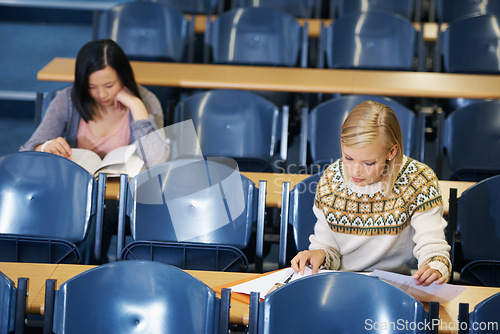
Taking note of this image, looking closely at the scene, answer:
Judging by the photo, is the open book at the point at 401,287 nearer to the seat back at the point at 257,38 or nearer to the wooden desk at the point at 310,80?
the wooden desk at the point at 310,80

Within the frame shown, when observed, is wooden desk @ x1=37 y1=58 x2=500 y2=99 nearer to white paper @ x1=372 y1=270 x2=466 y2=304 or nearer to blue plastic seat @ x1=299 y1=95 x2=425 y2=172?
blue plastic seat @ x1=299 y1=95 x2=425 y2=172

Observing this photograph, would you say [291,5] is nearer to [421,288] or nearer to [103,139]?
[103,139]

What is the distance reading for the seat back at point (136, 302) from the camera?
5.73 ft

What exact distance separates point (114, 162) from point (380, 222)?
3.90ft

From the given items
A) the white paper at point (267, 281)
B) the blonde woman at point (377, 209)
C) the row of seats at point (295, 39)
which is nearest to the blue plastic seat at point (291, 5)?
the row of seats at point (295, 39)

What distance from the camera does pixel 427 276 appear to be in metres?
1.84

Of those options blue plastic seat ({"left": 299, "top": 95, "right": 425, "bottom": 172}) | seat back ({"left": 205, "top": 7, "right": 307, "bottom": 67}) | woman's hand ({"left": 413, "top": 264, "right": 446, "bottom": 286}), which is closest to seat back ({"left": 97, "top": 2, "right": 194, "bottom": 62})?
seat back ({"left": 205, "top": 7, "right": 307, "bottom": 67})

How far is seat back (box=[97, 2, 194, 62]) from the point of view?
13.8ft

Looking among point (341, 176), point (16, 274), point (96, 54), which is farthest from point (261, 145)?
point (16, 274)

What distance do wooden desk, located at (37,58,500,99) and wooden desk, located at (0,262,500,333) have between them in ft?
5.50

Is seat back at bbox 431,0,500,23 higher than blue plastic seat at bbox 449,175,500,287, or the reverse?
seat back at bbox 431,0,500,23

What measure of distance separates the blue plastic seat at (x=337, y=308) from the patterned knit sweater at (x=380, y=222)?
308 millimetres

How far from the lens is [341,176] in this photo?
2137 millimetres

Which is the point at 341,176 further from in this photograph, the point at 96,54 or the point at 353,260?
the point at 96,54
